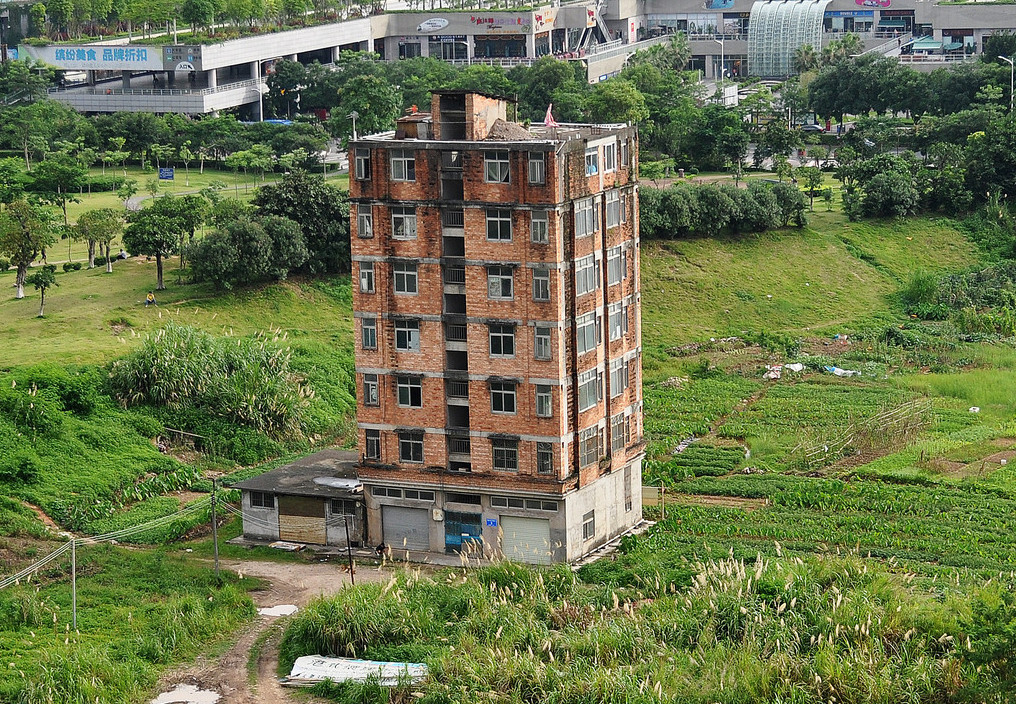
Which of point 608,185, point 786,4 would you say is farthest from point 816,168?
point 786,4

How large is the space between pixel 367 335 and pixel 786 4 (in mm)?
123529

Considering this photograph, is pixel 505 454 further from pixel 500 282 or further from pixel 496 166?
pixel 496 166

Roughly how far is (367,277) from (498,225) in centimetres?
498

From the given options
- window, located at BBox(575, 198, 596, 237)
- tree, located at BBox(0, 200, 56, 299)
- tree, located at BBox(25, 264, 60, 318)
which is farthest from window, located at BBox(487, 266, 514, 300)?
tree, located at BBox(0, 200, 56, 299)

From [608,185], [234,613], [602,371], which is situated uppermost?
[608,185]

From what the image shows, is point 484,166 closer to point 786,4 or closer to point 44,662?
point 44,662

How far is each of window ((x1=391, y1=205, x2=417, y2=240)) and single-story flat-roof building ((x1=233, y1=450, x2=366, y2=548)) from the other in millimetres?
8459

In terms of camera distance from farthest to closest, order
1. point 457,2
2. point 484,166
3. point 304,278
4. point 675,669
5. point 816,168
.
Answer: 1. point 457,2
2. point 816,168
3. point 304,278
4. point 484,166
5. point 675,669

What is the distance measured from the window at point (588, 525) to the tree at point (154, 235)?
109 feet

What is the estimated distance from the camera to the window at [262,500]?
5922 cm

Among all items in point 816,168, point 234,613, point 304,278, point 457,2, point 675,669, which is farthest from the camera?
point 457,2

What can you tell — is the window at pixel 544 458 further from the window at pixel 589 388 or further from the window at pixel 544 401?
the window at pixel 589 388

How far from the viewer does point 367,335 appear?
57.5 metres

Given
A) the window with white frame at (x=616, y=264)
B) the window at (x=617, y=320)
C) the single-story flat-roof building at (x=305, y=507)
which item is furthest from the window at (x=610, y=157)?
the single-story flat-roof building at (x=305, y=507)
